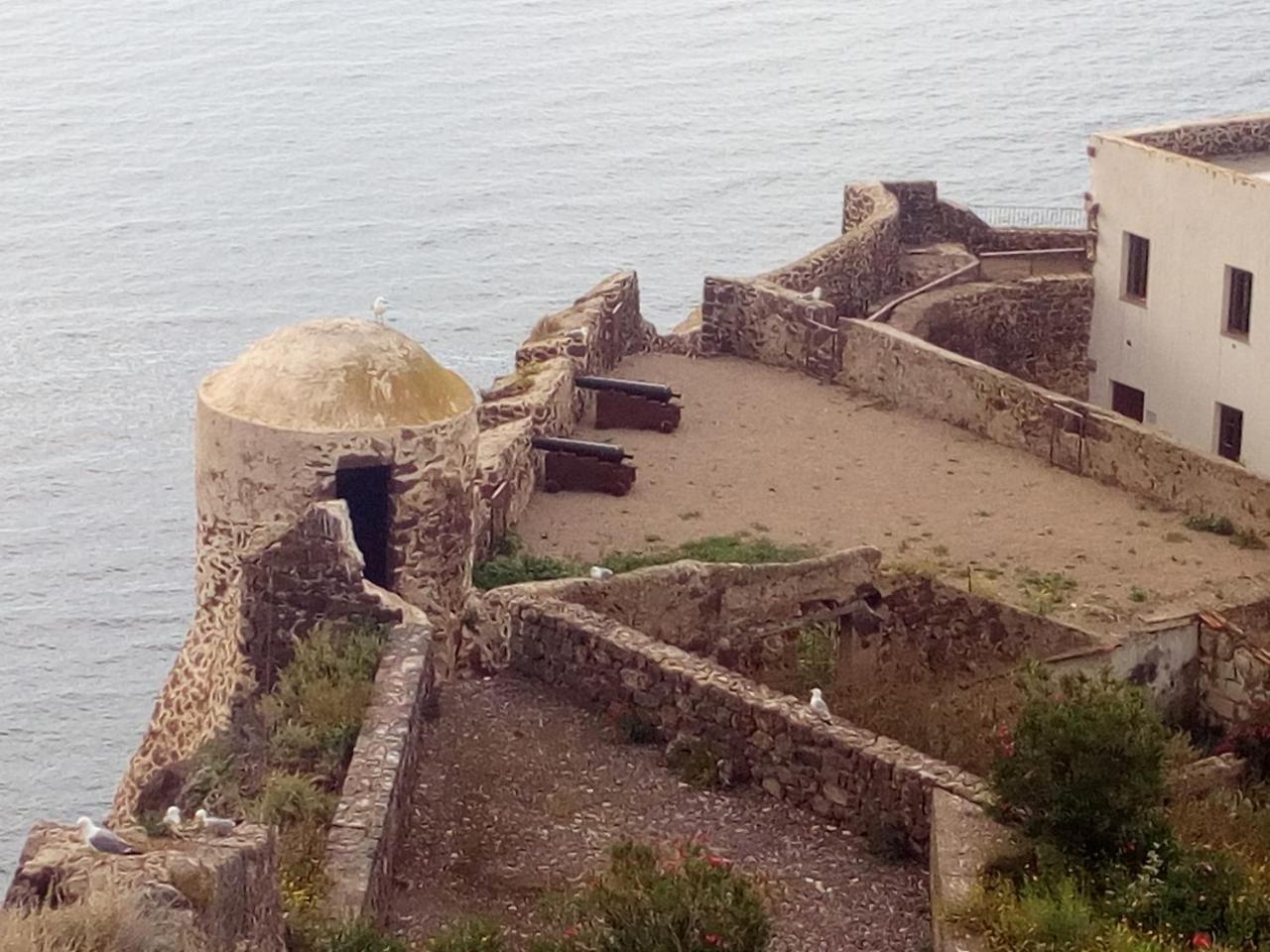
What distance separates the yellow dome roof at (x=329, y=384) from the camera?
23.5m

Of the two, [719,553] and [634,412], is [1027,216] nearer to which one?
[634,412]

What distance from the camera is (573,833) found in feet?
66.1

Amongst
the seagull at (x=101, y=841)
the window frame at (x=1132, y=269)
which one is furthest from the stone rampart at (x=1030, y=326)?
the seagull at (x=101, y=841)

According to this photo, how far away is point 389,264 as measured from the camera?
79562 millimetres

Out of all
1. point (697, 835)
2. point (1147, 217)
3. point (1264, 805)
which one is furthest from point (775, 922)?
point (1147, 217)

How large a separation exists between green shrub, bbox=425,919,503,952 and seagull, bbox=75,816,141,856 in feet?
9.64

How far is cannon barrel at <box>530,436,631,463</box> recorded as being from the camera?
30812mm

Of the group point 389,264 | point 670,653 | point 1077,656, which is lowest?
point 389,264

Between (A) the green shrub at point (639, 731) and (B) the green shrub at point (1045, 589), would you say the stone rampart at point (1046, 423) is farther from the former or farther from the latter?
(A) the green shrub at point (639, 731)

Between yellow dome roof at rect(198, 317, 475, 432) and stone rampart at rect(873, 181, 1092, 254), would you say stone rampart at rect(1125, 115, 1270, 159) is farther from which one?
yellow dome roof at rect(198, 317, 475, 432)

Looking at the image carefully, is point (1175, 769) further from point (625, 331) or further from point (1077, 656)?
point (625, 331)

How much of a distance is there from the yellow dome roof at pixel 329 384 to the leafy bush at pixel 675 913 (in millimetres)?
8515

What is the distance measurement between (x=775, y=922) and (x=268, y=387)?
7869mm

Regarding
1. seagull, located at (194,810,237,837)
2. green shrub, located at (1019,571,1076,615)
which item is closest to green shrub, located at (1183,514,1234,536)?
green shrub, located at (1019,571,1076,615)
